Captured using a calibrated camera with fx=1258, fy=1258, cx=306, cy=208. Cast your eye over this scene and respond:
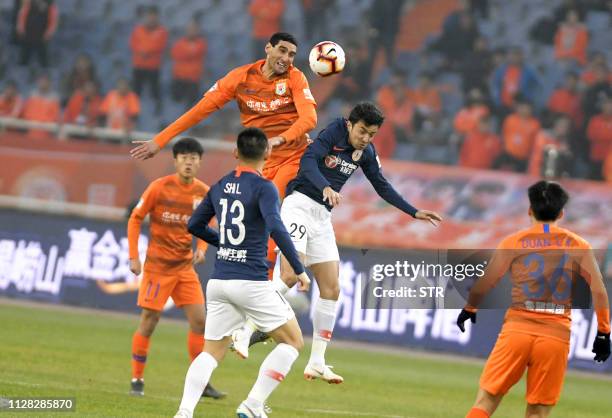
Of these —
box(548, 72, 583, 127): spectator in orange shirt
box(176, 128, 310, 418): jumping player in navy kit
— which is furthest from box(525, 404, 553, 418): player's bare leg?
box(548, 72, 583, 127): spectator in orange shirt

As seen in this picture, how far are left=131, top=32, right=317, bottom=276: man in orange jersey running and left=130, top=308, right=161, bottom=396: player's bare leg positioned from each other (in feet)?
6.29

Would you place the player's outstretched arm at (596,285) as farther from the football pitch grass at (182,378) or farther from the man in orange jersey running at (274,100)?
the football pitch grass at (182,378)

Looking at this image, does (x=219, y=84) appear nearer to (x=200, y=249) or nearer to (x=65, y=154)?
(x=200, y=249)

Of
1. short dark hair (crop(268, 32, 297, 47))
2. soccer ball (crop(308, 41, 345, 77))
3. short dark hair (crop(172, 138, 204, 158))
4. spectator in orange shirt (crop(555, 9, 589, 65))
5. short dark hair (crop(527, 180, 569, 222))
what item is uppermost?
spectator in orange shirt (crop(555, 9, 589, 65))

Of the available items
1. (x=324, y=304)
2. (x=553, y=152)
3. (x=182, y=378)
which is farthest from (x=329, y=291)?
(x=553, y=152)

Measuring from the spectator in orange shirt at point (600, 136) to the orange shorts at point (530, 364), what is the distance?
12.9 m

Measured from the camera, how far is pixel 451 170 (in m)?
19.1

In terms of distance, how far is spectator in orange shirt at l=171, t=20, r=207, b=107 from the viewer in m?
23.4

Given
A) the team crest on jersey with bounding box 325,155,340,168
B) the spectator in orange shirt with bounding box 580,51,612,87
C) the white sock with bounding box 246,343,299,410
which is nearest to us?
the white sock with bounding box 246,343,299,410

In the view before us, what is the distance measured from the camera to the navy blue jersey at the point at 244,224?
324 inches

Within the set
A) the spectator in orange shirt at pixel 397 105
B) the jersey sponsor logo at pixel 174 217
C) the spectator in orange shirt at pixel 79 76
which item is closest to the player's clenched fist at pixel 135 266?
the jersey sponsor logo at pixel 174 217

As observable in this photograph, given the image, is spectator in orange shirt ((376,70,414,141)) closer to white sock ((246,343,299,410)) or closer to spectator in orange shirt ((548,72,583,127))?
spectator in orange shirt ((548,72,583,127))

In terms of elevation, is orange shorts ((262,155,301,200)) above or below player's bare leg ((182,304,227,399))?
above

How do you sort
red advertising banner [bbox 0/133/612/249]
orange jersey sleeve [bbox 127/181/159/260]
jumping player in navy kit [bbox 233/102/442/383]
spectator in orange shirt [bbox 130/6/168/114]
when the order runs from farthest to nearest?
spectator in orange shirt [bbox 130/6/168/114] → red advertising banner [bbox 0/133/612/249] → orange jersey sleeve [bbox 127/181/159/260] → jumping player in navy kit [bbox 233/102/442/383]
